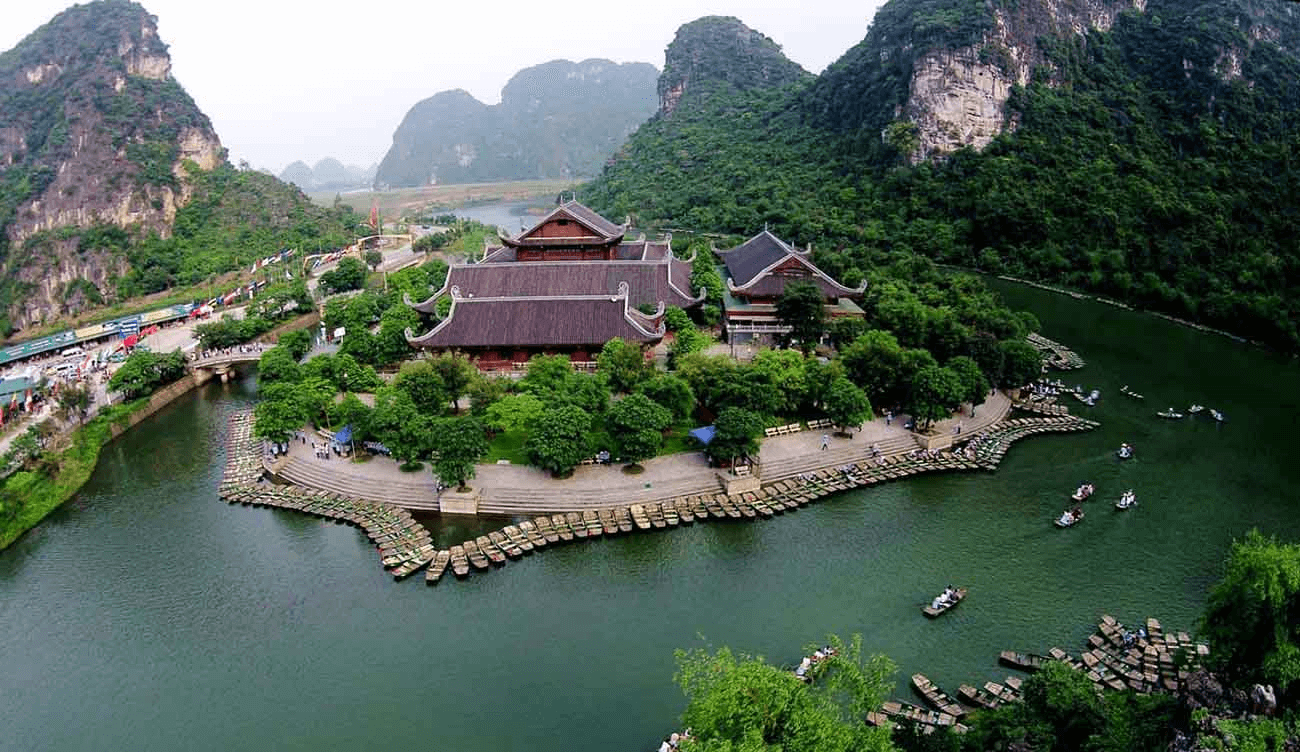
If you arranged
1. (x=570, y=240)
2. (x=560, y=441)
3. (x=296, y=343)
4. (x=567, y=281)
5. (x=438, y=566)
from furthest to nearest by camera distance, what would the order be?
1. (x=570, y=240)
2. (x=567, y=281)
3. (x=296, y=343)
4. (x=560, y=441)
5. (x=438, y=566)

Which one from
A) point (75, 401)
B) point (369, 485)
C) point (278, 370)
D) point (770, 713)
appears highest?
point (278, 370)

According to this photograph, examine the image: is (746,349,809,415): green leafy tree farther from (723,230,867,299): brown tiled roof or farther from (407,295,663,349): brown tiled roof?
(723,230,867,299): brown tiled roof

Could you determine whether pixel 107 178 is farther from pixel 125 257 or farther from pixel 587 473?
pixel 587 473

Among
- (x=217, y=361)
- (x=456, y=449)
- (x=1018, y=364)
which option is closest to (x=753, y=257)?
(x=1018, y=364)

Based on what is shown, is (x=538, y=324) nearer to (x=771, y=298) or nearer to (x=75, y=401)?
(x=771, y=298)

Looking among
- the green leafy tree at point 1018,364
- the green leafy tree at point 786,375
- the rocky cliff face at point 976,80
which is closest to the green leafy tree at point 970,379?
the green leafy tree at point 1018,364

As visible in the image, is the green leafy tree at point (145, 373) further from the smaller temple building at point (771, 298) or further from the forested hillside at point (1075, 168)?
the forested hillside at point (1075, 168)

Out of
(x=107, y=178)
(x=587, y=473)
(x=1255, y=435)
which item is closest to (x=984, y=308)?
(x=1255, y=435)
